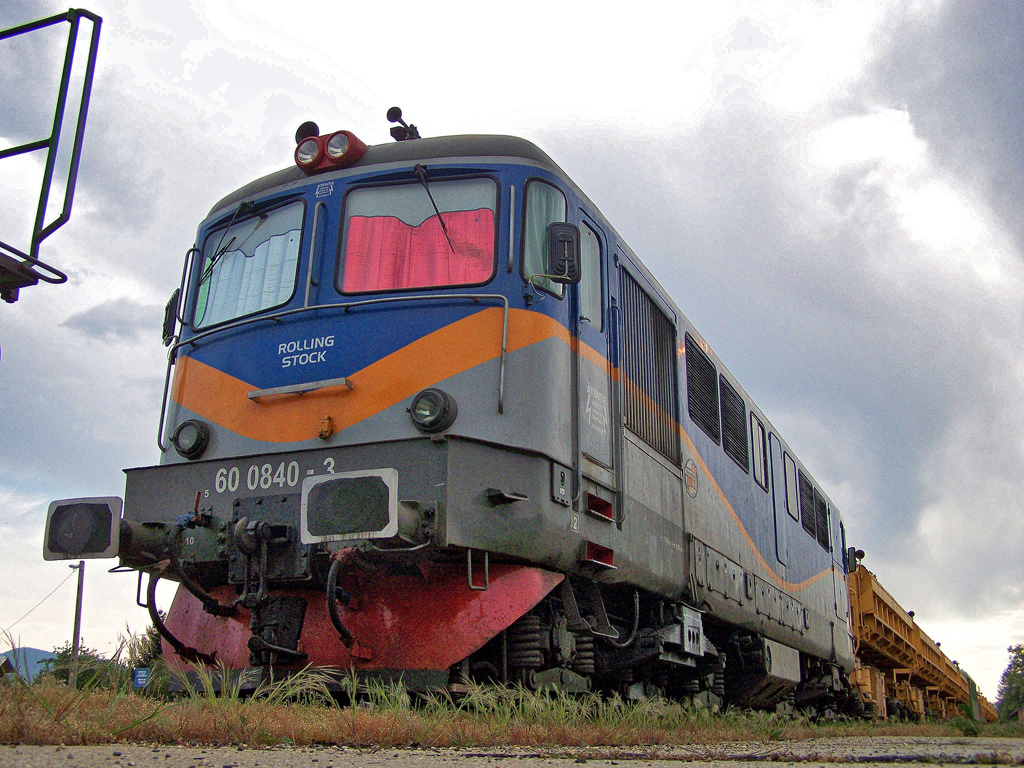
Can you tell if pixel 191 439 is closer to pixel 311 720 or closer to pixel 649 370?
pixel 311 720

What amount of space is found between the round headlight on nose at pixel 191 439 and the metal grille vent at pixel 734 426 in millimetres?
4573

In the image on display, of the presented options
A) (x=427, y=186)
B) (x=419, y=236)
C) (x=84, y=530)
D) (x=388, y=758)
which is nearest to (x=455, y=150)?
(x=427, y=186)

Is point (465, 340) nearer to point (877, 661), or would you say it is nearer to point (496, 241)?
point (496, 241)

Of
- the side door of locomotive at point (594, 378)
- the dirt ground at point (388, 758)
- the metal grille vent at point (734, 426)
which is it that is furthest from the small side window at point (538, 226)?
the metal grille vent at point (734, 426)

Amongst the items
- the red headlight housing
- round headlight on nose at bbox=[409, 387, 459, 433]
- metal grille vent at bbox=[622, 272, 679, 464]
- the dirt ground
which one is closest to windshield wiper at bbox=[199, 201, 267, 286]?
the red headlight housing

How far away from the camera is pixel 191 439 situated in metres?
5.59

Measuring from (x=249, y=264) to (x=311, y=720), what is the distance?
3.23 meters

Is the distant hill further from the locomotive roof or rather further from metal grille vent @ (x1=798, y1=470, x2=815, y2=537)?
metal grille vent @ (x1=798, y1=470, x2=815, y2=537)

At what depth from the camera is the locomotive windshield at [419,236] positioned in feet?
17.7

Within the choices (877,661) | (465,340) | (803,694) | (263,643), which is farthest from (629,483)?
(877,661)

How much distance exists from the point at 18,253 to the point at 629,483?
3.81 m

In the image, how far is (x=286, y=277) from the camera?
5762mm

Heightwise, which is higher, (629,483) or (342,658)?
(629,483)

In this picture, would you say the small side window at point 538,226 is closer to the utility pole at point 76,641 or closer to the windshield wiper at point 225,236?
the windshield wiper at point 225,236
